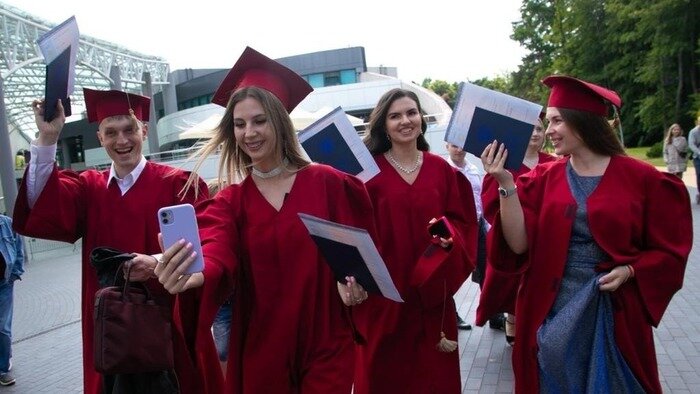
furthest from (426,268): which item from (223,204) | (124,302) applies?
(124,302)

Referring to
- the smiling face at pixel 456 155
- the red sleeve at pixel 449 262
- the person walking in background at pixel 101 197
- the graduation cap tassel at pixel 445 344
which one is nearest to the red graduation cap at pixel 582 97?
the red sleeve at pixel 449 262

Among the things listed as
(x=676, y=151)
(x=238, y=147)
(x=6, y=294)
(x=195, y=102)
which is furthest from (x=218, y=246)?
(x=195, y=102)

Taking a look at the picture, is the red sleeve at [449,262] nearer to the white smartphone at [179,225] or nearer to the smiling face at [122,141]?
the white smartphone at [179,225]

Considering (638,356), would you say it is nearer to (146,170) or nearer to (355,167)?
(355,167)

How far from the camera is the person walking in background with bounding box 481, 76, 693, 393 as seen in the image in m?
2.79

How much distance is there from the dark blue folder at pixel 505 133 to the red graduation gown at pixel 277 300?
2.73 feet

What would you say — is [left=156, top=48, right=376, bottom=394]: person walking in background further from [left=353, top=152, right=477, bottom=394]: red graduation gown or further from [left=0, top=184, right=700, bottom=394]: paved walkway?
[left=0, top=184, right=700, bottom=394]: paved walkway

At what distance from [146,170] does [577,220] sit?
7.99 ft

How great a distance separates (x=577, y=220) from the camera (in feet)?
9.41

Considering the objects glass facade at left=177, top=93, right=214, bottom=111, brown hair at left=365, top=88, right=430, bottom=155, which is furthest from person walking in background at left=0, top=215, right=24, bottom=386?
glass facade at left=177, top=93, right=214, bottom=111

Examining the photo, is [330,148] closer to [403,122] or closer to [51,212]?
[403,122]

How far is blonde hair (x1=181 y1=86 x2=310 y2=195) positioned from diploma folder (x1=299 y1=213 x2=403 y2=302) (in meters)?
0.65

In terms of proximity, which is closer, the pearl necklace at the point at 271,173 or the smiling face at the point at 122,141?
the pearl necklace at the point at 271,173

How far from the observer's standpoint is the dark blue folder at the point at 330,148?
11.5 ft
